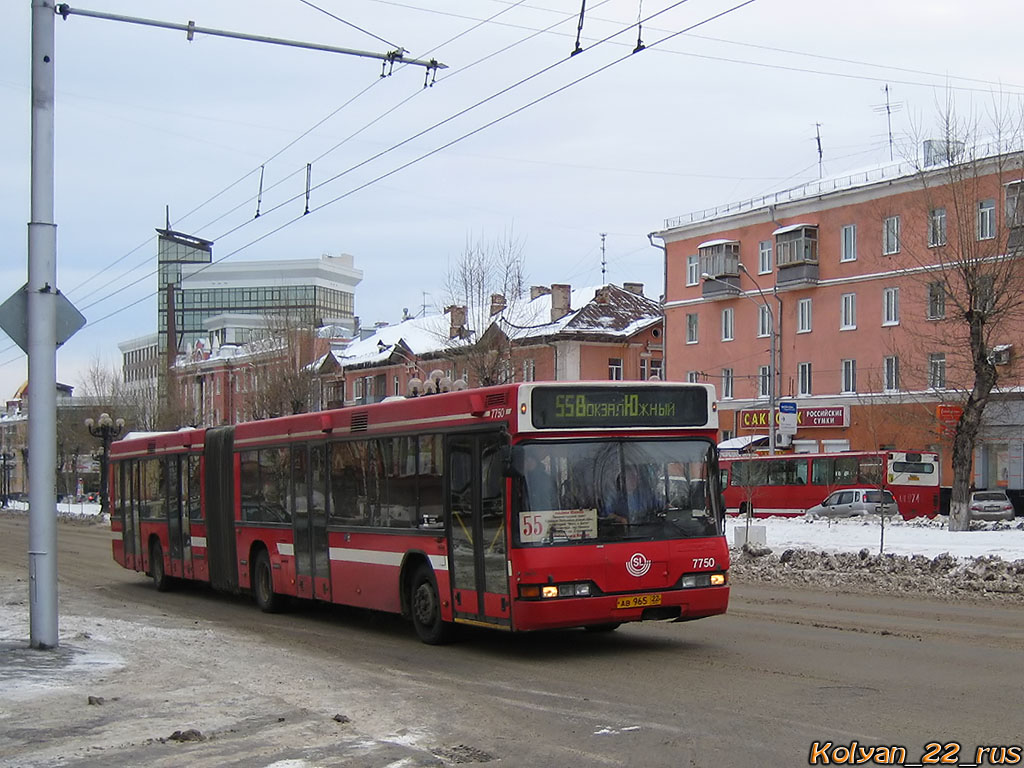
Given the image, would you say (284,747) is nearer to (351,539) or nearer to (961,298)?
(351,539)

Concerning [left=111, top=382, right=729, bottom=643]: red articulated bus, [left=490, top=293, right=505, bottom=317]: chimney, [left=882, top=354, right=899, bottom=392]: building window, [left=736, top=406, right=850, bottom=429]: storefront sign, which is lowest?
[left=111, top=382, right=729, bottom=643]: red articulated bus

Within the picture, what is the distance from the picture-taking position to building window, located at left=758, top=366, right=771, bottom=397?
61625 mm

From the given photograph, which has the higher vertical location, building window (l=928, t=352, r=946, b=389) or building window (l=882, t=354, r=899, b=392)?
building window (l=882, t=354, r=899, b=392)

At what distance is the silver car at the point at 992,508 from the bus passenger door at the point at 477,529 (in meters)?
35.3

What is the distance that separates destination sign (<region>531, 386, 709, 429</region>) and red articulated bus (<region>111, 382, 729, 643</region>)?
13 millimetres

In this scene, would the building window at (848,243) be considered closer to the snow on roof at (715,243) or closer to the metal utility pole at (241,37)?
the snow on roof at (715,243)

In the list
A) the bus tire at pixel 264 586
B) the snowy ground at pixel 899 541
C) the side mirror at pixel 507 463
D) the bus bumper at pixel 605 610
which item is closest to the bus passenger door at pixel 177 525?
the bus tire at pixel 264 586

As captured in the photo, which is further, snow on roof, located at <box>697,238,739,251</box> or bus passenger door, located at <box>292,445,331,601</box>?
snow on roof, located at <box>697,238,739,251</box>

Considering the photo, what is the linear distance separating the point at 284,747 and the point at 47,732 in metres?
1.73

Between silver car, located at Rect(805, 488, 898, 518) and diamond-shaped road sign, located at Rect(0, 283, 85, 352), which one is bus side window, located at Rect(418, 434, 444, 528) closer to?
diamond-shaped road sign, located at Rect(0, 283, 85, 352)

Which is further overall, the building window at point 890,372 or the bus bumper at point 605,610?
the building window at point 890,372

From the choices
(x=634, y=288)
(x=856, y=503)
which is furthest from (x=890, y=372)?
(x=634, y=288)

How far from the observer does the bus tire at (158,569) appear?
22.5 meters

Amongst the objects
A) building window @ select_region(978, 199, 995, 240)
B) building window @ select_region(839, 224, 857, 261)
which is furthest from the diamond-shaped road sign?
building window @ select_region(839, 224, 857, 261)
